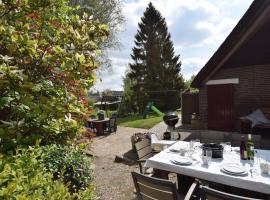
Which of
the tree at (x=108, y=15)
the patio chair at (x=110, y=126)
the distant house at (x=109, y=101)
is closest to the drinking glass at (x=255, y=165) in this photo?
the patio chair at (x=110, y=126)

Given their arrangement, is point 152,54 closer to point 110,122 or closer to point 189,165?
point 110,122

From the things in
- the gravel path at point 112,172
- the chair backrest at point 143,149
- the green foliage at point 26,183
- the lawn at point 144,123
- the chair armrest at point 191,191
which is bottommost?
the gravel path at point 112,172

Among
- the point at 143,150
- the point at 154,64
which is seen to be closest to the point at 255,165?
the point at 143,150

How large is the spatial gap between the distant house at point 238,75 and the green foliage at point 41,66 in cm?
701

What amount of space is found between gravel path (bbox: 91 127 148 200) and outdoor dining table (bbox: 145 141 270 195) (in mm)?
1370

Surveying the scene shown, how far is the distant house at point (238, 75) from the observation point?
27.6 ft

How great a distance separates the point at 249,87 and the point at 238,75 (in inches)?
25.2

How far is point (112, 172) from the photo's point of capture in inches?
253

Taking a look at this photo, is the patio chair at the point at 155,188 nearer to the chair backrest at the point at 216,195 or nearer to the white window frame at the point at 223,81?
the chair backrest at the point at 216,195

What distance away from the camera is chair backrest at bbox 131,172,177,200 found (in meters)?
2.56

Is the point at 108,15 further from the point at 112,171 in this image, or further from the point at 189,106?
the point at 112,171

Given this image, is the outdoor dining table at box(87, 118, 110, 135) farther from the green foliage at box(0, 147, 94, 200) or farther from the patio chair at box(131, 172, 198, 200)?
the green foliage at box(0, 147, 94, 200)

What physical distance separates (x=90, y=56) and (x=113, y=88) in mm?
42148

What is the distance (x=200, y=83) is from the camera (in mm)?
10266
